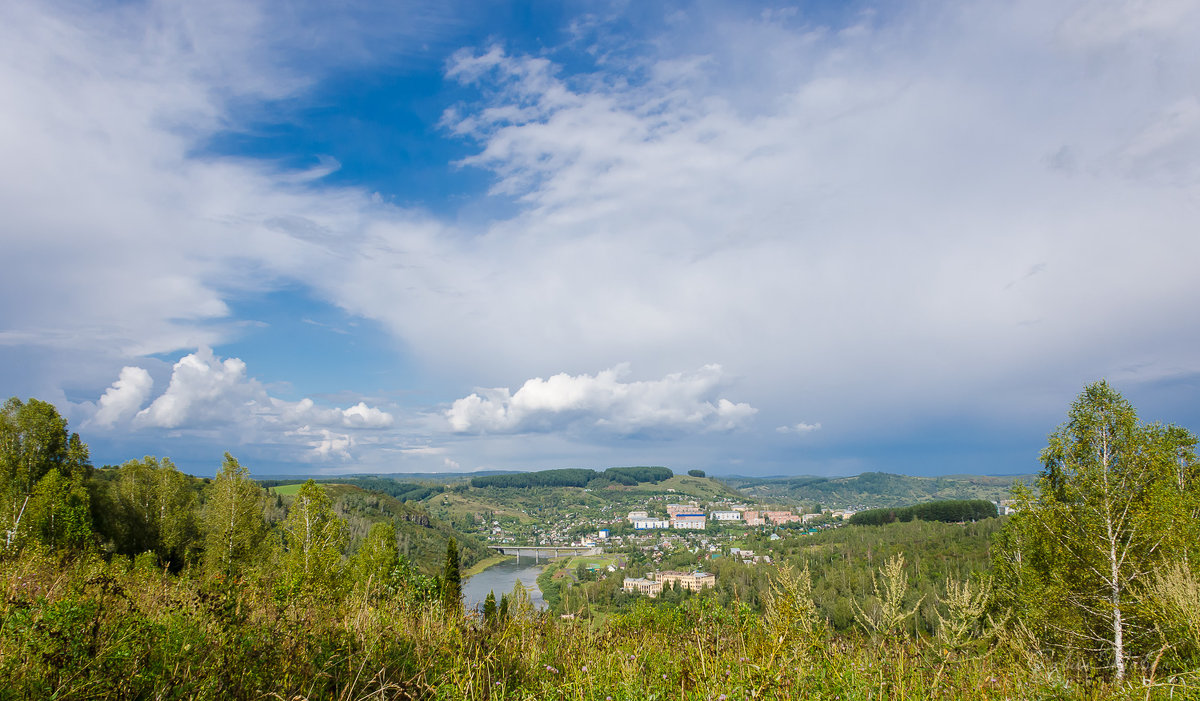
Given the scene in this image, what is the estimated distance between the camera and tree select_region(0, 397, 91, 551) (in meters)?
21.3

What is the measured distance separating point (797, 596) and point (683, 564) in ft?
407

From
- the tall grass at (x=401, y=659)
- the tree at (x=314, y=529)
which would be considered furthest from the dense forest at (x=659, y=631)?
the tree at (x=314, y=529)

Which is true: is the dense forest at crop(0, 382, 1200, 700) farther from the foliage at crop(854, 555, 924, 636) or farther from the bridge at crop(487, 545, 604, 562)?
the bridge at crop(487, 545, 604, 562)

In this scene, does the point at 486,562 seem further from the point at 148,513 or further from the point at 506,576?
the point at 148,513

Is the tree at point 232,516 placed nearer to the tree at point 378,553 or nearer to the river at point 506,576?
the tree at point 378,553

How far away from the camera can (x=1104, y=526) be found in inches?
444

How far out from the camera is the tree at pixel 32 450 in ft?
70.0

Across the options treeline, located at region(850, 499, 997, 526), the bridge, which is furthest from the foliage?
treeline, located at region(850, 499, 997, 526)

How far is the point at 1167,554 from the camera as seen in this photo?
10773mm

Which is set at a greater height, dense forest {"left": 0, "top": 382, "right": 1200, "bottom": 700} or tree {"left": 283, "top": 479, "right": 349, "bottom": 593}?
dense forest {"left": 0, "top": 382, "right": 1200, "bottom": 700}

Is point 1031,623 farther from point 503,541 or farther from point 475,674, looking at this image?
point 503,541

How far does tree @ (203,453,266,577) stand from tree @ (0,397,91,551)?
5103mm

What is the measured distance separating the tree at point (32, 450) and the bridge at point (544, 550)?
426 feet

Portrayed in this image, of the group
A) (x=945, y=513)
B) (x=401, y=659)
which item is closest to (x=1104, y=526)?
(x=401, y=659)
